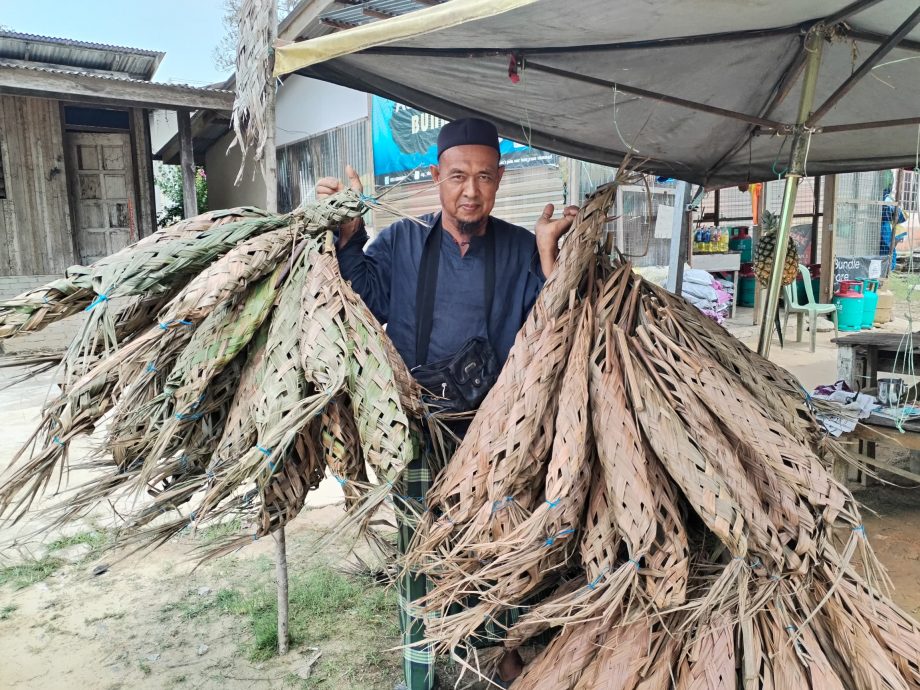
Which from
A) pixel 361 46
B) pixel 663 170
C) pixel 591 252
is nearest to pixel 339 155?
pixel 663 170

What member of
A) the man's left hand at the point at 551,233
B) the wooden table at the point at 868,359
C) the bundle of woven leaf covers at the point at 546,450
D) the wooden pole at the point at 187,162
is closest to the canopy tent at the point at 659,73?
the man's left hand at the point at 551,233

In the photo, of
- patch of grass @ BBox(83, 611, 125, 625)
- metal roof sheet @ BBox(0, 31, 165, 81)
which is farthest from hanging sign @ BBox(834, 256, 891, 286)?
metal roof sheet @ BBox(0, 31, 165, 81)

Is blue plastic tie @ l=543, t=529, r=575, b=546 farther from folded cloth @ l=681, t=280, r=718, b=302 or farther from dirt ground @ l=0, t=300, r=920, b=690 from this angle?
folded cloth @ l=681, t=280, r=718, b=302

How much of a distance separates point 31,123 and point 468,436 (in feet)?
33.2

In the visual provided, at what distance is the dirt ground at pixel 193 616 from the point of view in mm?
2305

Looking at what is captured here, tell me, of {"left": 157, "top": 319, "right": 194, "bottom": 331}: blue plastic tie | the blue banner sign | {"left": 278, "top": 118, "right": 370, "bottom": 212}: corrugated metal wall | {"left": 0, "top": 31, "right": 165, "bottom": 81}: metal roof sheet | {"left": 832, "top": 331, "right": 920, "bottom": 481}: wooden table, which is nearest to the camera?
{"left": 157, "top": 319, "right": 194, "bottom": 331}: blue plastic tie

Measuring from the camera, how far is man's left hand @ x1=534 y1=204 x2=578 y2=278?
72.2 inches

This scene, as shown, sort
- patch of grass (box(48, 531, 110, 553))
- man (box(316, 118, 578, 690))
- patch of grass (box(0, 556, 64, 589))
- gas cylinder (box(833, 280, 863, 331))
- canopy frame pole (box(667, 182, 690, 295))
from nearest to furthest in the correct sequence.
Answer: man (box(316, 118, 578, 690)), patch of grass (box(0, 556, 64, 589)), patch of grass (box(48, 531, 110, 553)), canopy frame pole (box(667, 182, 690, 295)), gas cylinder (box(833, 280, 863, 331))

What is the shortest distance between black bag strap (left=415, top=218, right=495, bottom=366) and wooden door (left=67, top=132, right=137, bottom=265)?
899cm

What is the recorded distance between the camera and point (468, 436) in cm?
158

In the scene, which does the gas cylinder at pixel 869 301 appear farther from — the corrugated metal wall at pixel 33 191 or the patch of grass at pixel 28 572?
the corrugated metal wall at pixel 33 191

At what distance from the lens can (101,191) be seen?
966cm

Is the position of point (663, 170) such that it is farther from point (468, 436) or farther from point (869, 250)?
point (869, 250)

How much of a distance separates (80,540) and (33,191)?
25.0ft
